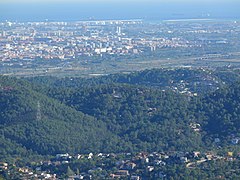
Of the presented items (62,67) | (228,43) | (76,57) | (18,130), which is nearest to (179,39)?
(228,43)

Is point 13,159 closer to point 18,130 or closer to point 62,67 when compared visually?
point 18,130

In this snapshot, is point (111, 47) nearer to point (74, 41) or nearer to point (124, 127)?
point (74, 41)

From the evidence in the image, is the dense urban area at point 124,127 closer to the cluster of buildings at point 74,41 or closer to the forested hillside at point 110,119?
the forested hillside at point 110,119

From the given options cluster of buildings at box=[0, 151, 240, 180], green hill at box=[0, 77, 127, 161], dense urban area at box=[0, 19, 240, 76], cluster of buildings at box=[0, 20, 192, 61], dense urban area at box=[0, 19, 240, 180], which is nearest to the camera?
cluster of buildings at box=[0, 151, 240, 180]

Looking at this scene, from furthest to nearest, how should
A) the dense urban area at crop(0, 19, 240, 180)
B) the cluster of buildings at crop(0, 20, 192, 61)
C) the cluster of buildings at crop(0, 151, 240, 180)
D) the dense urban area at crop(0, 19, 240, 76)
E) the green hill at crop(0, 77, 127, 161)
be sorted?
the cluster of buildings at crop(0, 20, 192, 61) < the dense urban area at crop(0, 19, 240, 76) < the green hill at crop(0, 77, 127, 161) < the dense urban area at crop(0, 19, 240, 180) < the cluster of buildings at crop(0, 151, 240, 180)

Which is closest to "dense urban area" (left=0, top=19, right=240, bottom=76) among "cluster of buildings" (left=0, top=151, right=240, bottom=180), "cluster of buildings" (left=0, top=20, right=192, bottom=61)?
"cluster of buildings" (left=0, top=20, right=192, bottom=61)

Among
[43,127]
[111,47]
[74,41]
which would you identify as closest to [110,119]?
[43,127]

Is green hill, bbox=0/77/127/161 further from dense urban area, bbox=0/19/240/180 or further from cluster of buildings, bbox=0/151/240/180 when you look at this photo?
cluster of buildings, bbox=0/151/240/180

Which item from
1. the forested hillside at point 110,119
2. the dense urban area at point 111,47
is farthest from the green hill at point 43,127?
the dense urban area at point 111,47
